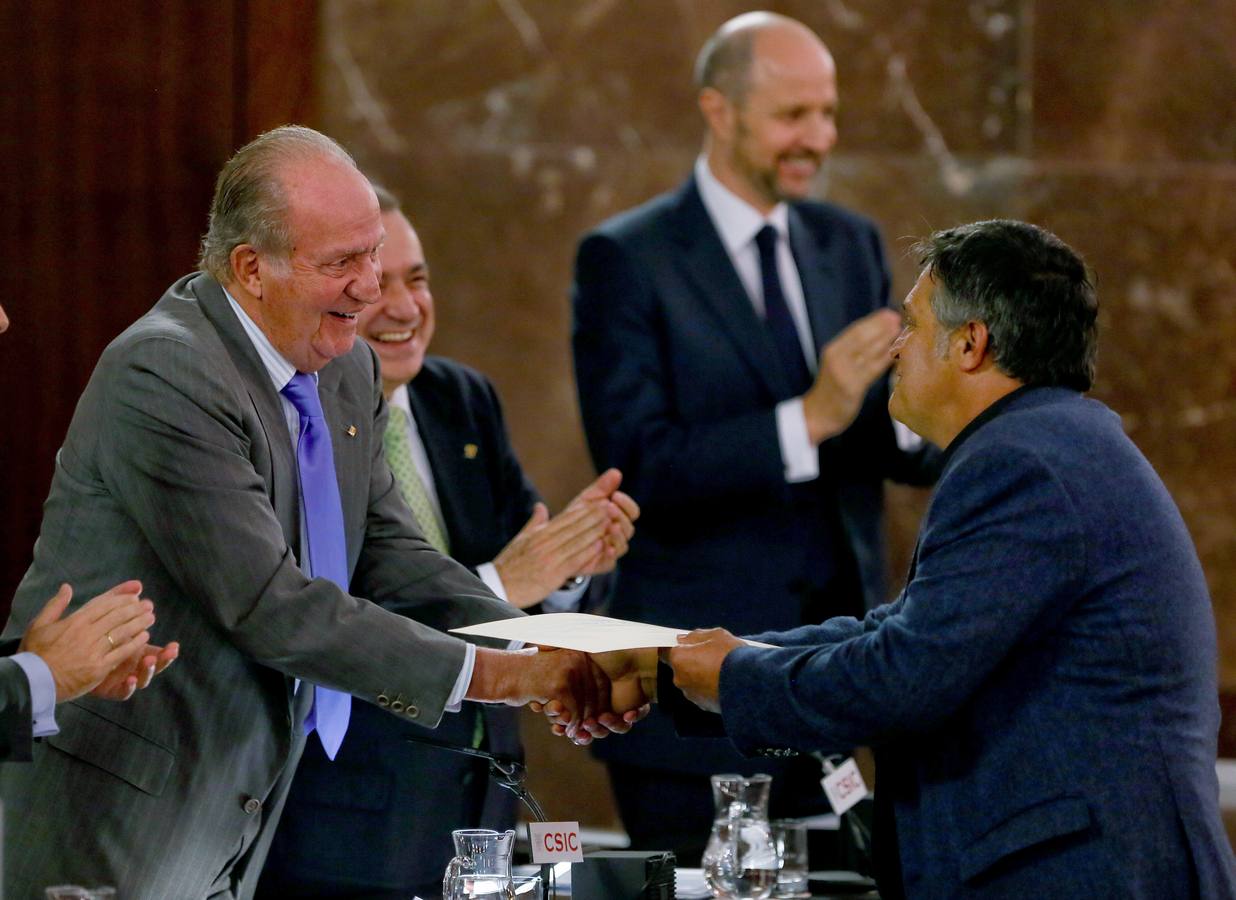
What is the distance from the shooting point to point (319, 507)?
2674mm

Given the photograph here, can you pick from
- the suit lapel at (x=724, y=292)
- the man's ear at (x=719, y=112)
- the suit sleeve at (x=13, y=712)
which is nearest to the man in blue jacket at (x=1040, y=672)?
the suit sleeve at (x=13, y=712)

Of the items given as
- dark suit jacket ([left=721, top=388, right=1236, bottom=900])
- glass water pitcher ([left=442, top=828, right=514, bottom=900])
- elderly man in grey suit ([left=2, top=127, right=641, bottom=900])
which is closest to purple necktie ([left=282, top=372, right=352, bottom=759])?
elderly man in grey suit ([left=2, top=127, right=641, bottom=900])

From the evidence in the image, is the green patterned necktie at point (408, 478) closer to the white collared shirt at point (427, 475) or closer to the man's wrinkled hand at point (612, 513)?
the white collared shirt at point (427, 475)

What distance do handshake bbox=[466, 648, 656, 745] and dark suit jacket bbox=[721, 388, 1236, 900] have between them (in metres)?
0.58

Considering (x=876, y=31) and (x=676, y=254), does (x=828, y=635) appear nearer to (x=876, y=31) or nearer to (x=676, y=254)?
(x=676, y=254)

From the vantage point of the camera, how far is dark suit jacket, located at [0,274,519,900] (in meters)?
2.42

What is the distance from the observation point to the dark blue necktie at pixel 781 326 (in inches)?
161

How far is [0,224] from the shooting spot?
10.4 ft

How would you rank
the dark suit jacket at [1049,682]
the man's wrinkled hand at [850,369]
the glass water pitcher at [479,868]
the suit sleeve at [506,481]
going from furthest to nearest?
the man's wrinkled hand at [850,369], the suit sleeve at [506,481], the glass water pitcher at [479,868], the dark suit jacket at [1049,682]

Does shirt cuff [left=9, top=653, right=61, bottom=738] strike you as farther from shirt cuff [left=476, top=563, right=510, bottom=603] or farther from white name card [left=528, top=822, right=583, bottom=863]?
shirt cuff [left=476, top=563, right=510, bottom=603]

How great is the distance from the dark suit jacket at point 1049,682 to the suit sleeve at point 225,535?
2.10 feet

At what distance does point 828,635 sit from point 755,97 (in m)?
1.89

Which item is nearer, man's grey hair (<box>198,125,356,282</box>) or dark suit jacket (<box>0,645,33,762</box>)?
dark suit jacket (<box>0,645,33,762</box>)

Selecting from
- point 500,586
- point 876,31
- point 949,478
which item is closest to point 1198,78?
point 876,31
